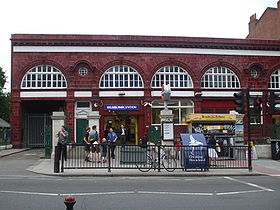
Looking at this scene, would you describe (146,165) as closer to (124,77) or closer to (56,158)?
(56,158)

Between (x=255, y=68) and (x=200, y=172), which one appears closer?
(x=200, y=172)

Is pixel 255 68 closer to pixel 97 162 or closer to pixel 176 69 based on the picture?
pixel 176 69

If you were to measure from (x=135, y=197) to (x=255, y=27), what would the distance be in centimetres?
4254

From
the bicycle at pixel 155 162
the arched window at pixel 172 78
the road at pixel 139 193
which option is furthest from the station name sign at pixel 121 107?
the road at pixel 139 193

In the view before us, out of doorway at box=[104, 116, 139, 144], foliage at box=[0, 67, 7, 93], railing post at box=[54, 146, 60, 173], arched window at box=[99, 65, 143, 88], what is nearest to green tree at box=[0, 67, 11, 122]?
foliage at box=[0, 67, 7, 93]

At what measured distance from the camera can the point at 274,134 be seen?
23266 mm

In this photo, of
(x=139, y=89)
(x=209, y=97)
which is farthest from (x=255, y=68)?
(x=139, y=89)

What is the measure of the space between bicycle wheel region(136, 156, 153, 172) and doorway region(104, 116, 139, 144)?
59.3ft

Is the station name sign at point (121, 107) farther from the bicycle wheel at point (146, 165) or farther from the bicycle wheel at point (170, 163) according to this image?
the bicycle wheel at point (146, 165)

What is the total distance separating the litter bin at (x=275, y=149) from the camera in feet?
71.4

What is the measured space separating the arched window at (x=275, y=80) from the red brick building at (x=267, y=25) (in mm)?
7253

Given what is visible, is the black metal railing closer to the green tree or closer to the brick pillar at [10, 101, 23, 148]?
the brick pillar at [10, 101, 23, 148]

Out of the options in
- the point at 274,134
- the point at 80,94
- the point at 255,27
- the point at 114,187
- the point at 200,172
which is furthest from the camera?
the point at 255,27

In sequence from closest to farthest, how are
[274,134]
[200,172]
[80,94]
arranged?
1. [200,172]
2. [274,134]
3. [80,94]
